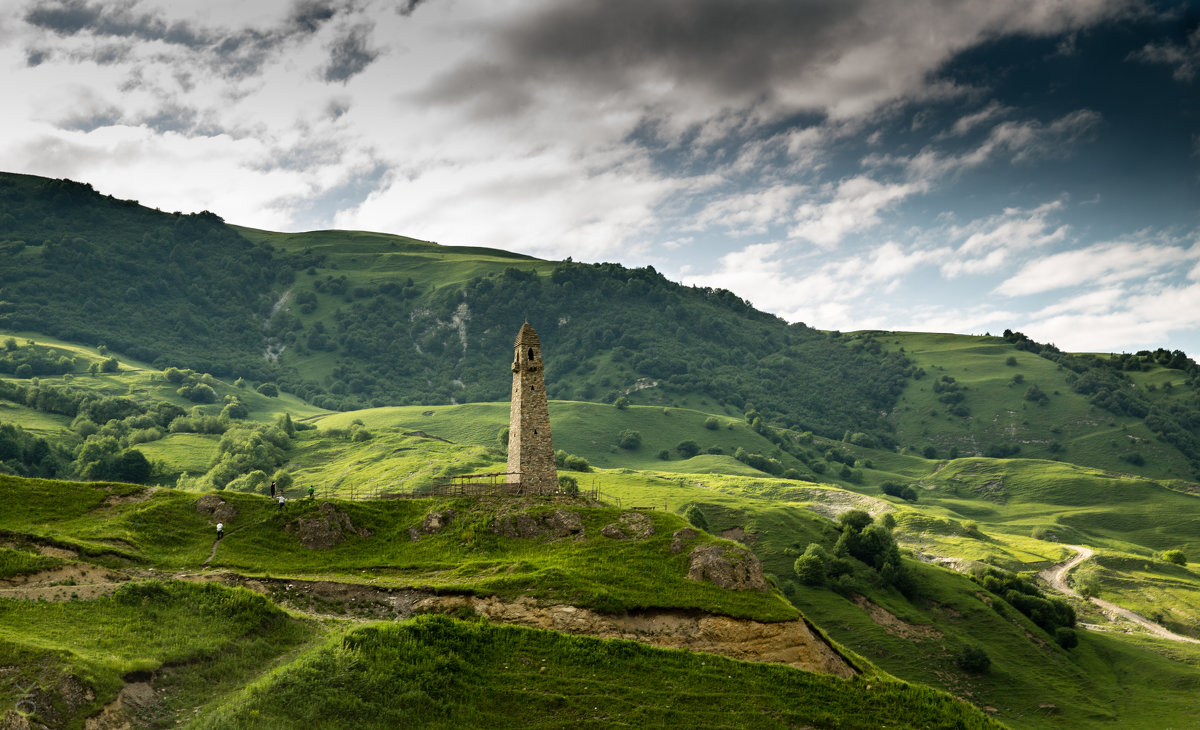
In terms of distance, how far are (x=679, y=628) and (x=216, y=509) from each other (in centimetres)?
3402

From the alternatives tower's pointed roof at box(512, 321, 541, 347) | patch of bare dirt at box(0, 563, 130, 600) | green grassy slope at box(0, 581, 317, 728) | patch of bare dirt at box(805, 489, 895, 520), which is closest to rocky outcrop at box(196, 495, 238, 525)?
patch of bare dirt at box(0, 563, 130, 600)

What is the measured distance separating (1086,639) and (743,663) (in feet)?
289

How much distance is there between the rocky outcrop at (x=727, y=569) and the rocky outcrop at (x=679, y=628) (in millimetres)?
3057

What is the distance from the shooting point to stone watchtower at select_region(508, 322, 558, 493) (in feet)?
214

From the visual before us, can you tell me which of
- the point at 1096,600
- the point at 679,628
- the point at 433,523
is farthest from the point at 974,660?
the point at 433,523

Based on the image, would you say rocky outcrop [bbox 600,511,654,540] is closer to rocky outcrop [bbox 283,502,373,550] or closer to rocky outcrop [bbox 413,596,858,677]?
rocky outcrop [bbox 413,596,858,677]

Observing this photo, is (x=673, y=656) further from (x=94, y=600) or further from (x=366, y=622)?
(x=94, y=600)

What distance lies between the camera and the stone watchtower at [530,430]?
6531 centimetres

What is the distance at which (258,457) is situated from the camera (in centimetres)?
16838

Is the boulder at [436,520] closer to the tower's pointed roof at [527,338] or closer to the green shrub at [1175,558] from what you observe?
A: the tower's pointed roof at [527,338]

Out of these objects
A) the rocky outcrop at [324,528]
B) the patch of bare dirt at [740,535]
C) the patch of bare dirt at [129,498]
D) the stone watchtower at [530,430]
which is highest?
the stone watchtower at [530,430]

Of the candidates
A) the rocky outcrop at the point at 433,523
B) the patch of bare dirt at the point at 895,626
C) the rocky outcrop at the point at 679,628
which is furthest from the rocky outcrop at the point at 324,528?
the patch of bare dirt at the point at 895,626

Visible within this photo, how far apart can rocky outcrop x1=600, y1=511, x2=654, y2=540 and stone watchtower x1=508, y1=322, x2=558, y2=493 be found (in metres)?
9.81

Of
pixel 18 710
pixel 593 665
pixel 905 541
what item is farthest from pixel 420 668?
pixel 905 541
